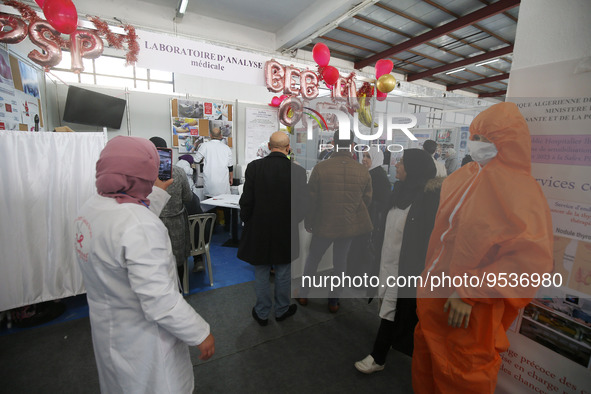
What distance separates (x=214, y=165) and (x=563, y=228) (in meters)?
3.86

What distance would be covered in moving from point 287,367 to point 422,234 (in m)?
1.22

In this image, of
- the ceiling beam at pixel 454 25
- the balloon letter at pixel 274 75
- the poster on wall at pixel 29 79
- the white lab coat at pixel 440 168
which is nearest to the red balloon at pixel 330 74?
the balloon letter at pixel 274 75

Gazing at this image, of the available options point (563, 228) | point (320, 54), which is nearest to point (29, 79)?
point (320, 54)

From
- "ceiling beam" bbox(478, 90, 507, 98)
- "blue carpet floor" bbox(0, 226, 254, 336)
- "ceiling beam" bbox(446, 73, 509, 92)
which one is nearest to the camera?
"blue carpet floor" bbox(0, 226, 254, 336)

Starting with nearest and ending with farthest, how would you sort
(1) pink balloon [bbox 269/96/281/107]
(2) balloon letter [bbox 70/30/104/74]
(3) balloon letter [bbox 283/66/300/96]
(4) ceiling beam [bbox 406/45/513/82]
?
1. (2) balloon letter [bbox 70/30/104/74]
2. (3) balloon letter [bbox 283/66/300/96]
3. (1) pink balloon [bbox 269/96/281/107]
4. (4) ceiling beam [bbox 406/45/513/82]

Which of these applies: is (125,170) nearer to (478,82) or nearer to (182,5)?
(182,5)

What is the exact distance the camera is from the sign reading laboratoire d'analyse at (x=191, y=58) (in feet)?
8.90

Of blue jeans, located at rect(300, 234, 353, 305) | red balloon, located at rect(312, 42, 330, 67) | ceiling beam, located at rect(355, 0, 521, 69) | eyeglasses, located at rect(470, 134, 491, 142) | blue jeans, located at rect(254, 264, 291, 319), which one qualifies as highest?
ceiling beam, located at rect(355, 0, 521, 69)

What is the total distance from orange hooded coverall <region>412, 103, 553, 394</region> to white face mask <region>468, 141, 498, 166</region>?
0.02 meters

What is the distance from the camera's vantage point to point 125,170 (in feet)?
3.01

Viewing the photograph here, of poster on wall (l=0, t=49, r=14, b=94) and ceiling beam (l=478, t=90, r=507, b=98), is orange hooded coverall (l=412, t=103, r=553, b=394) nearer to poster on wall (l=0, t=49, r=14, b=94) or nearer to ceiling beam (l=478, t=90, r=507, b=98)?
poster on wall (l=0, t=49, r=14, b=94)

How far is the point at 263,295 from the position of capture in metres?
2.20

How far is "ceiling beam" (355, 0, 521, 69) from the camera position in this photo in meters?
4.04

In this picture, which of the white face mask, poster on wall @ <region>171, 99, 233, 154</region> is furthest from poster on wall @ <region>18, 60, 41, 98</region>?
the white face mask
